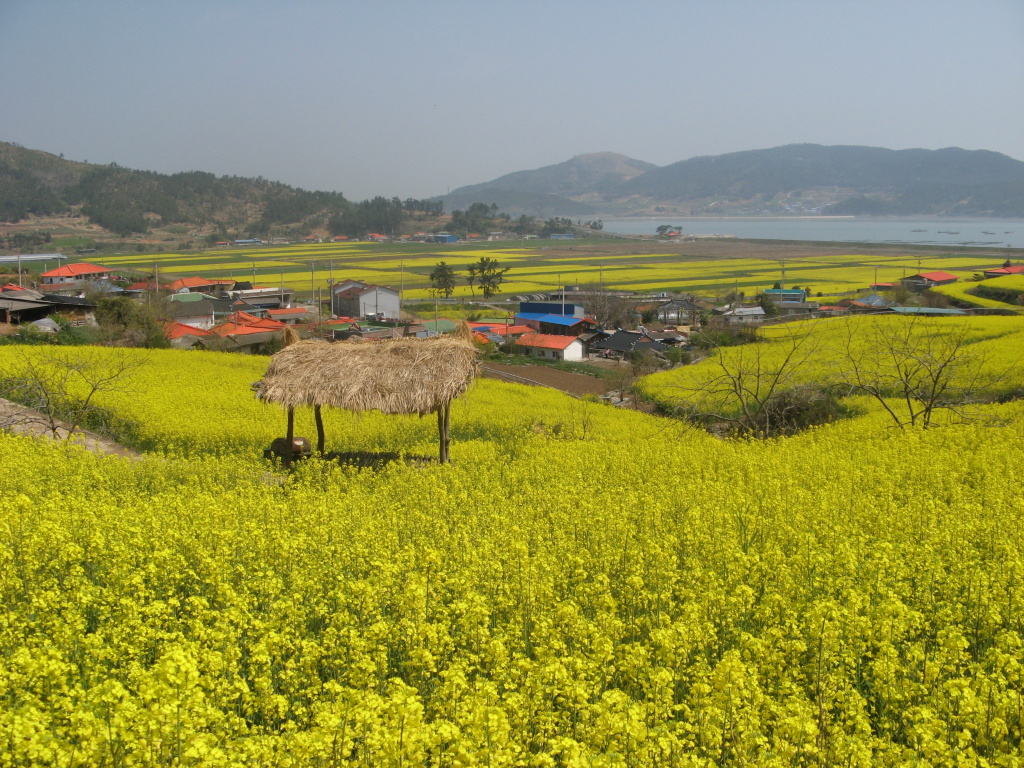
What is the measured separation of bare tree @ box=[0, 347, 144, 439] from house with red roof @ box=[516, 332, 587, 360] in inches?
861

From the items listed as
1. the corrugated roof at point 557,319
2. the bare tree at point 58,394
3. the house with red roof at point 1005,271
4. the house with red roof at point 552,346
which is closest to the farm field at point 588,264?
the house with red roof at point 1005,271

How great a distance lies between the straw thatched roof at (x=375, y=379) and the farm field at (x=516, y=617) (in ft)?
6.75

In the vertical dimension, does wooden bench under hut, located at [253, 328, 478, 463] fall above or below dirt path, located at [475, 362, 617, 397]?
above

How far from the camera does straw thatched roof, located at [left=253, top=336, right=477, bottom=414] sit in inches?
521

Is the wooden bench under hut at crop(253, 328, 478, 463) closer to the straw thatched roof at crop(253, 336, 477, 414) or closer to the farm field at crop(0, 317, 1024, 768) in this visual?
the straw thatched roof at crop(253, 336, 477, 414)

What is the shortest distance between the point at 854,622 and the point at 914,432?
10361 mm

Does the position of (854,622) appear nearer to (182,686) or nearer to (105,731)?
(182,686)

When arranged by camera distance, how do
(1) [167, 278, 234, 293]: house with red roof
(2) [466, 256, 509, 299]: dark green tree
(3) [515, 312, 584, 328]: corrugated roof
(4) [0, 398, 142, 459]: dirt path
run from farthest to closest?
(2) [466, 256, 509, 299]: dark green tree < (1) [167, 278, 234, 293]: house with red roof < (3) [515, 312, 584, 328]: corrugated roof < (4) [0, 398, 142, 459]: dirt path

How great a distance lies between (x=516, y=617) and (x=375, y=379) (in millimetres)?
8320

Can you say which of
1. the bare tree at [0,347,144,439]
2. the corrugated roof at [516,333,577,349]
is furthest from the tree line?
the bare tree at [0,347,144,439]

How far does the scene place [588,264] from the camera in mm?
100312

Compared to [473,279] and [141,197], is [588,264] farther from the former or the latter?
[141,197]

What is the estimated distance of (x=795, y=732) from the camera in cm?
398

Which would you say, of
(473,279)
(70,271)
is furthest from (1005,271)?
(70,271)
